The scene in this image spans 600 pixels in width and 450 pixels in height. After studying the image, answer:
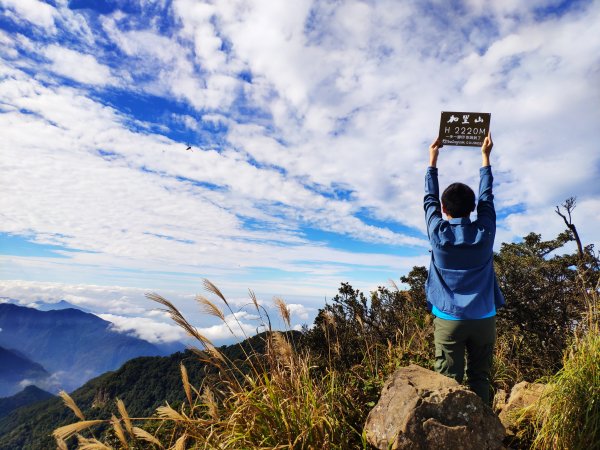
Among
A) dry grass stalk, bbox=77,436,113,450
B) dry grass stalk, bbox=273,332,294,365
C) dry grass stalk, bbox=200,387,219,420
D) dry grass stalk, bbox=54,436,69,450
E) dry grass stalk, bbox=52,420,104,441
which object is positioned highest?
dry grass stalk, bbox=273,332,294,365

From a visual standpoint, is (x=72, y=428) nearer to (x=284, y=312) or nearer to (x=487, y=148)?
(x=284, y=312)

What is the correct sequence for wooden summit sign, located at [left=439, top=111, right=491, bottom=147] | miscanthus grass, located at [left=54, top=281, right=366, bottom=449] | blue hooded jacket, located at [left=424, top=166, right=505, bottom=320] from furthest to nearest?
wooden summit sign, located at [left=439, top=111, right=491, bottom=147] → blue hooded jacket, located at [left=424, top=166, right=505, bottom=320] → miscanthus grass, located at [left=54, top=281, right=366, bottom=449]

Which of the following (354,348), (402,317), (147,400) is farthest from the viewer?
(147,400)

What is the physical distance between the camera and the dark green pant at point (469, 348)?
10.4ft

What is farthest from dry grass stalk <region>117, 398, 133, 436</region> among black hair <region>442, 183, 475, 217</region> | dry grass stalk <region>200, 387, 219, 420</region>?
black hair <region>442, 183, 475, 217</region>

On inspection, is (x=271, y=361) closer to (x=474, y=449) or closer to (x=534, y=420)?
(x=474, y=449)

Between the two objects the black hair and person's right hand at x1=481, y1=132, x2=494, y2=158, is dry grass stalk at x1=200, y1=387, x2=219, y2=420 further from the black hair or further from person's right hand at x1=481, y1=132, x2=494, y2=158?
person's right hand at x1=481, y1=132, x2=494, y2=158

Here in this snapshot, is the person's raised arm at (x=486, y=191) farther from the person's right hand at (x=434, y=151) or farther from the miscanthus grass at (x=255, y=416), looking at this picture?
the miscanthus grass at (x=255, y=416)

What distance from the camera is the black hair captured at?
3285 mm

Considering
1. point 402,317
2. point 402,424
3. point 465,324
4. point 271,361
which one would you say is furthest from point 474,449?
point 402,317

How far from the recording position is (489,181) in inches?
138

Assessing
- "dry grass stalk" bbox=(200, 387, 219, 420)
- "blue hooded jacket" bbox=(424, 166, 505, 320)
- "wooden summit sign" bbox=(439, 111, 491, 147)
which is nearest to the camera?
"blue hooded jacket" bbox=(424, 166, 505, 320)

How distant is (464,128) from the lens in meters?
3.61

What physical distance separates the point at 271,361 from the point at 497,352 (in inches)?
151
